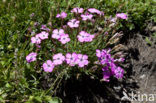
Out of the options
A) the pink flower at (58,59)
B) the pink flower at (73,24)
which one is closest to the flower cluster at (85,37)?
the pink flower at (73,24)

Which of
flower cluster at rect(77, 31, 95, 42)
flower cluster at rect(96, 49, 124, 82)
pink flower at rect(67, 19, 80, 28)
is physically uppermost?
pink flower at rect(67, 19, 80, 28)

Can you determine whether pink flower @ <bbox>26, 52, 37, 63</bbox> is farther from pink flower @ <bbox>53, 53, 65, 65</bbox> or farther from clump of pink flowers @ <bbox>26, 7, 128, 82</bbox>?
pink flower @ <bbox>53, 53, 65, 65</bbox>

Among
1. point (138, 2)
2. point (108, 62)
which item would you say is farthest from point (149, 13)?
point (108, 62)

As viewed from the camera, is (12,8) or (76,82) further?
(12,8)

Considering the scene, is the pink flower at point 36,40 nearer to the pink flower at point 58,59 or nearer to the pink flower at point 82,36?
the pink flower at point 58,59

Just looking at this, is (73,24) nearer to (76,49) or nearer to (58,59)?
(76,49)

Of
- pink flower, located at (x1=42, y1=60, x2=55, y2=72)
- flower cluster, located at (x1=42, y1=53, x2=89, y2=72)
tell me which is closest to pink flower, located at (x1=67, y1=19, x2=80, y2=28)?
flower cluster, located at (x1=42, y1=53, x2=89, y2=72)

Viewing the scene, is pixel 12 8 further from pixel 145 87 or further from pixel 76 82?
pixel 145 87

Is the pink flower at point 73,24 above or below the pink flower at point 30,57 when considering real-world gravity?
above
